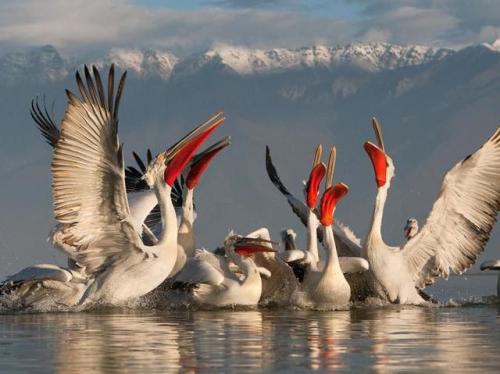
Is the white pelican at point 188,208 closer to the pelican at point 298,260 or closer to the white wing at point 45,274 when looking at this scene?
the pelican at point 298,260

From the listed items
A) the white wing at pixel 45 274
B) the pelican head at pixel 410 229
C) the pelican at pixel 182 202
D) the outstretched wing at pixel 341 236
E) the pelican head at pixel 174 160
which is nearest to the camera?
the white wing at pixel 45 274

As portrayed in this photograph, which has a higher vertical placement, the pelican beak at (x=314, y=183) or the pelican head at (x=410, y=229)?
the pelican beak at (x=314, y=183)

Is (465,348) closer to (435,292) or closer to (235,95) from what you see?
(435,292)

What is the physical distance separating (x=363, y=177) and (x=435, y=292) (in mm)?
121647

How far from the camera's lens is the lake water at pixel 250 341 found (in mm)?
10570

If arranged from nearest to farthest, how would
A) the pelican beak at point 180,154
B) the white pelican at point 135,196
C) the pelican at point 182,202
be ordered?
the pelican beak at point 180,154 → the white pelican at point 135,196 → the pelican at point 182,202

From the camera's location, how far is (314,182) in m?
18.7

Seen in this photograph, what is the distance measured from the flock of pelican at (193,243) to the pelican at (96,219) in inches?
0.4

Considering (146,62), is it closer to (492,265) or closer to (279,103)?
(279,103)

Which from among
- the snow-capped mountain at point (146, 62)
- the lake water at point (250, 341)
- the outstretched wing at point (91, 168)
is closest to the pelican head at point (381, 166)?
the lake water at point (250, 341)

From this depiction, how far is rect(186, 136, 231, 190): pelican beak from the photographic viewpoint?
60.2 feet

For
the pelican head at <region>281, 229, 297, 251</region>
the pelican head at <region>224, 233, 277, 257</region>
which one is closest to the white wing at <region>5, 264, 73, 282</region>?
the pelican head at <region>224, 233, 277, 257</region>

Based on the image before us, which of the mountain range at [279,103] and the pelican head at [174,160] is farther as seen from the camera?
the mountain range at [279,103]

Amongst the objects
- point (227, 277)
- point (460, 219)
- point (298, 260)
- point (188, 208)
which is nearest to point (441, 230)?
point (460, 219)
